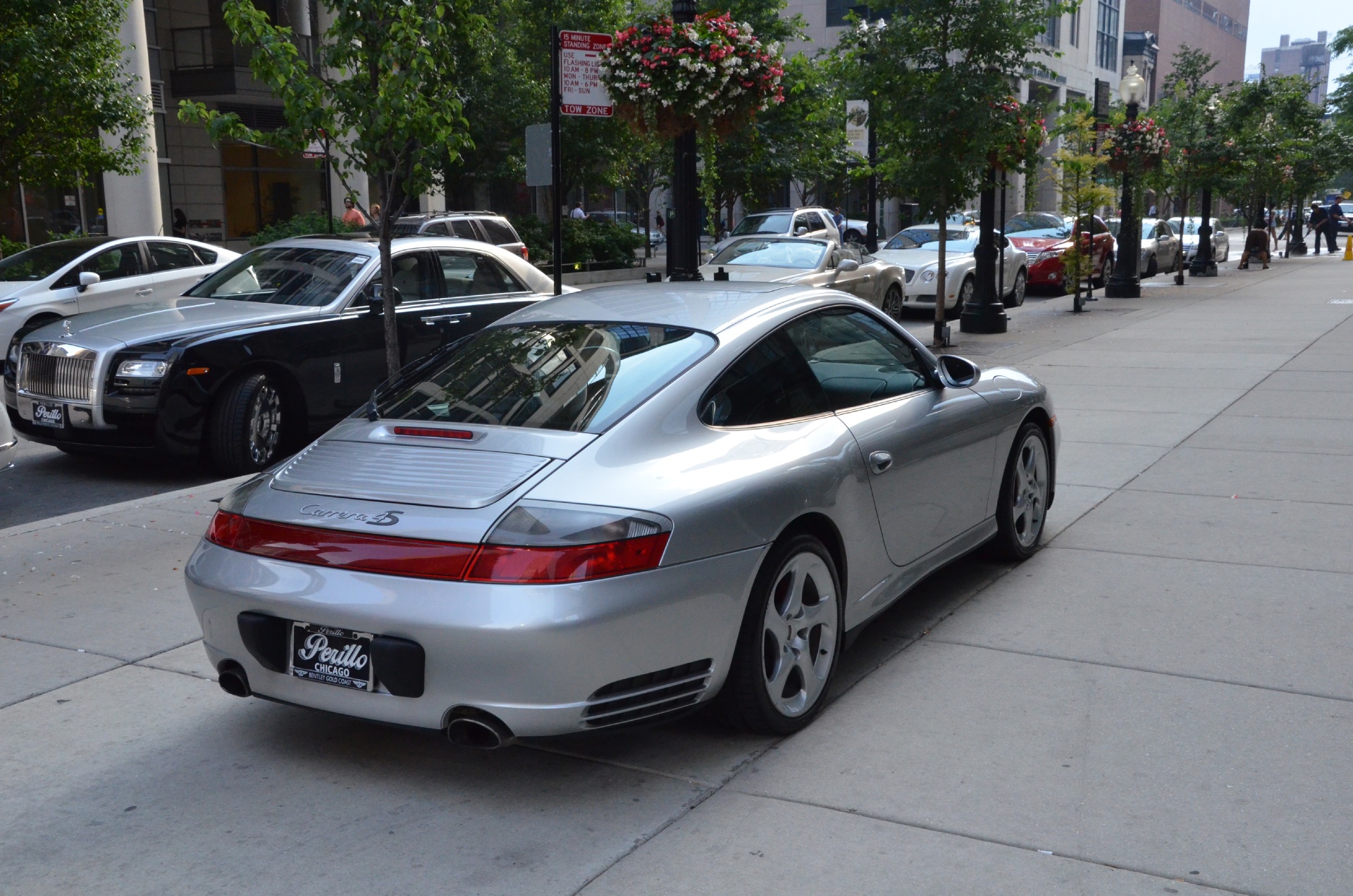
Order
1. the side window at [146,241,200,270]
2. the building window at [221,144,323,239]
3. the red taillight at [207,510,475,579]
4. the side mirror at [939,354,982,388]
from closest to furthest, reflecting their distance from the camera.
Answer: the red taillight at [207,510,475,579] < the side mirror at [939,354,982,388] < the side window at [146,241,200,270] < the building window at [221,144,323,239]

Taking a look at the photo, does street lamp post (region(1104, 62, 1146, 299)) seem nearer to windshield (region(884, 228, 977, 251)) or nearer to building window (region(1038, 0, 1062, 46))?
windshield (region(884, 228, 977, 251))

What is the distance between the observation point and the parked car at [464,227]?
19.0 m

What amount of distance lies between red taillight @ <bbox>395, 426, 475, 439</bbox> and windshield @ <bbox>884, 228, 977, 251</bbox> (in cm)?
1838

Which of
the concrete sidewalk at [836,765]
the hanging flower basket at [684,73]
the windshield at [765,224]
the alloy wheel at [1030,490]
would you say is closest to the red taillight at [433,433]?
the concrete sidewalk at [836,765]

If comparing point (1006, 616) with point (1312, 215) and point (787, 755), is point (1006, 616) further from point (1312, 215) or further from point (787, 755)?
point (1312, 215)

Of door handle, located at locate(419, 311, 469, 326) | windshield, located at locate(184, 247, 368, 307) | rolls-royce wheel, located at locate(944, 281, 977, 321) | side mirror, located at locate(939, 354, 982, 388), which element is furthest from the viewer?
rolls-royce wheel, located at locate(944, 281, 977, 321)

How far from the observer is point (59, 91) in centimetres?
1577

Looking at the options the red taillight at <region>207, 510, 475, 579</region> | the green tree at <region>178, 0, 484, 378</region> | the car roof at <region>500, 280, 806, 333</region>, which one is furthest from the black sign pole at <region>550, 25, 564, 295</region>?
the red taillight at <region>207, 510, 475, 579</region>

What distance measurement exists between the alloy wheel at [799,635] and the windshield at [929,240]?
18.1m

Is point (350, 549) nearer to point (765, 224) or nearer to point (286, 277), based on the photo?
point (286, 277)

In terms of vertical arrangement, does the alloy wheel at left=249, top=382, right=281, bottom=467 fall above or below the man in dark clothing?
below

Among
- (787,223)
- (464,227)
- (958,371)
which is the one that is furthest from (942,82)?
(787,223)

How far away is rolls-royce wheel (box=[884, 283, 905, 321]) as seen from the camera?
1833 centimetres

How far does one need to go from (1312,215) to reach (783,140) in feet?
77.2
